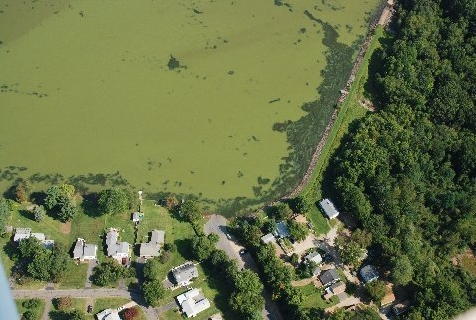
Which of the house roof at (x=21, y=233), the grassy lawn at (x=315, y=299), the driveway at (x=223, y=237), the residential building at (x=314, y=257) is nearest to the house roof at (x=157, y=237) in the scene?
the driveway at (x=223, y=237)

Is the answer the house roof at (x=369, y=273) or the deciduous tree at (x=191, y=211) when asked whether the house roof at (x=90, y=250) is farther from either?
the house roof at (x=369, y=273)

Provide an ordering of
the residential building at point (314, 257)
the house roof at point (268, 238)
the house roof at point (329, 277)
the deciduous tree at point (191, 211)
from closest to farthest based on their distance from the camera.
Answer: the house roof at point (329, 277), the residential building at point (314, 257), the house roof at point (268, 238), the deciduous tree at point (191, 211)

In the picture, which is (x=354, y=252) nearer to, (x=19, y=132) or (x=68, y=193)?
(x=68, y=193)

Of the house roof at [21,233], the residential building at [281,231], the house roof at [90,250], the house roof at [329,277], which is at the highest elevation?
the residential building at [281,231]

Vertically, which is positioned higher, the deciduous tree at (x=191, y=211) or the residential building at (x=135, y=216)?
the deciduous tree at (x=191, y=211)

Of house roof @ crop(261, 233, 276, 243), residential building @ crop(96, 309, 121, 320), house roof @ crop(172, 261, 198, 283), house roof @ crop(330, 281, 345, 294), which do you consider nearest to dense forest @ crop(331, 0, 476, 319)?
house roof @ crop(330, 281, 345, 294)

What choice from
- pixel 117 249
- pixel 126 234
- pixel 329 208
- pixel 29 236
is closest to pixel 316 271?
pixel 329 208

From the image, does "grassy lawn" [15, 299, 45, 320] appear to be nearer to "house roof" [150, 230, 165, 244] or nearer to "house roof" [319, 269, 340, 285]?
"house roof" [150, 230, 165, 244]
